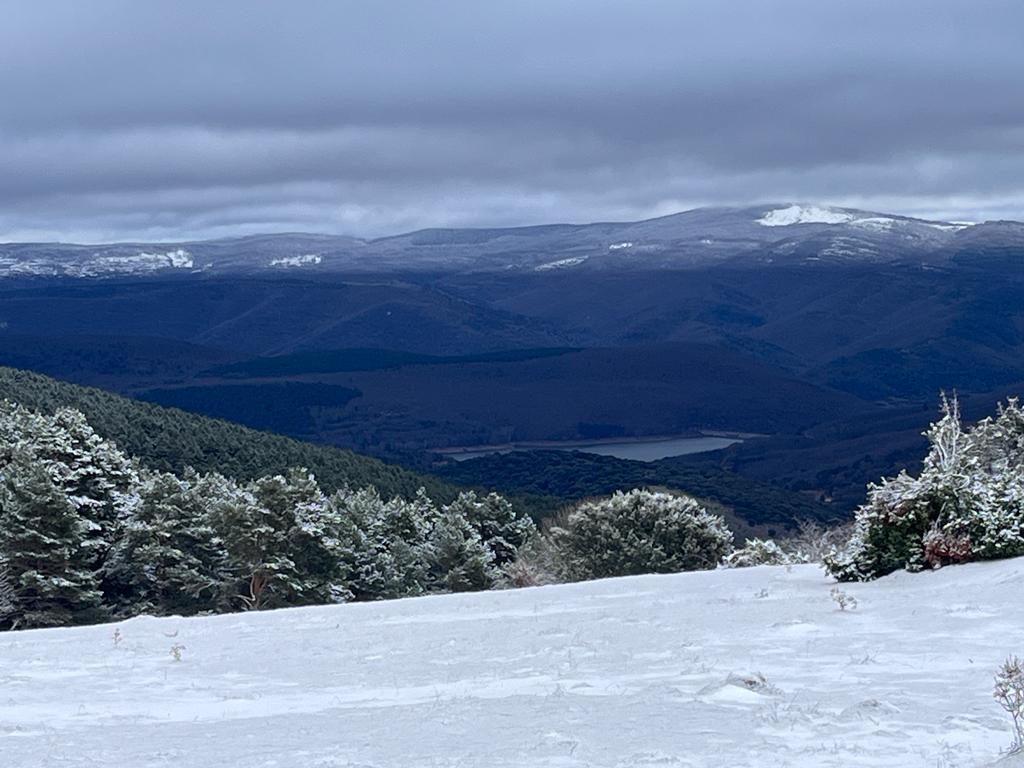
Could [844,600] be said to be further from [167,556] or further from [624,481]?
[624,481]

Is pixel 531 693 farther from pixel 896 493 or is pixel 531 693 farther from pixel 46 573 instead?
pixel 46 573

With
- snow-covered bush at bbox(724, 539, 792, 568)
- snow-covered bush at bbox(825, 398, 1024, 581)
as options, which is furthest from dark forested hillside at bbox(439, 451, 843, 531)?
snow-covered bush at bbox(825, 398, 1024, 581)

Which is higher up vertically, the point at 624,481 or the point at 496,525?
the point at 496,525

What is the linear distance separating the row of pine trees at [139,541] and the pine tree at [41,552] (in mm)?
35

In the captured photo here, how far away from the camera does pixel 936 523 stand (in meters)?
14.4

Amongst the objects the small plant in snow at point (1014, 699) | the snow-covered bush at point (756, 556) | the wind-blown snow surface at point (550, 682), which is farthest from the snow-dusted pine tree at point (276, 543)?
the small plant in snow at point (1014, 699)

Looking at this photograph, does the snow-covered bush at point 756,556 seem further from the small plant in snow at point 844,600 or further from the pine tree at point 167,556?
the pine tree at point 167,556

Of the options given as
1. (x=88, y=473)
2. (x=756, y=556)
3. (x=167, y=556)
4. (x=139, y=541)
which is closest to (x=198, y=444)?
(x=88, y=473)

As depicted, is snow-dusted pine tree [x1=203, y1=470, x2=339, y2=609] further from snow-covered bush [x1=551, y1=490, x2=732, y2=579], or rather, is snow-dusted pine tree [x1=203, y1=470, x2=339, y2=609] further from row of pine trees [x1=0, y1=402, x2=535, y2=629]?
snow-covered bush [x1=551, y1=490, x2=732, y2=579]

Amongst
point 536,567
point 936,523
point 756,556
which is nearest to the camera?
point 936,523

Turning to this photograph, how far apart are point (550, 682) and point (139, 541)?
28.3 m

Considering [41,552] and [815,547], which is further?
[41,552]

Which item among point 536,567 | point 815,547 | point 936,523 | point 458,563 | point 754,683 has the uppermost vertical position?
point 754,683

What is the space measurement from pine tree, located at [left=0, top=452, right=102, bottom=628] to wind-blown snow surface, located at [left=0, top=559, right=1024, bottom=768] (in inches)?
762
